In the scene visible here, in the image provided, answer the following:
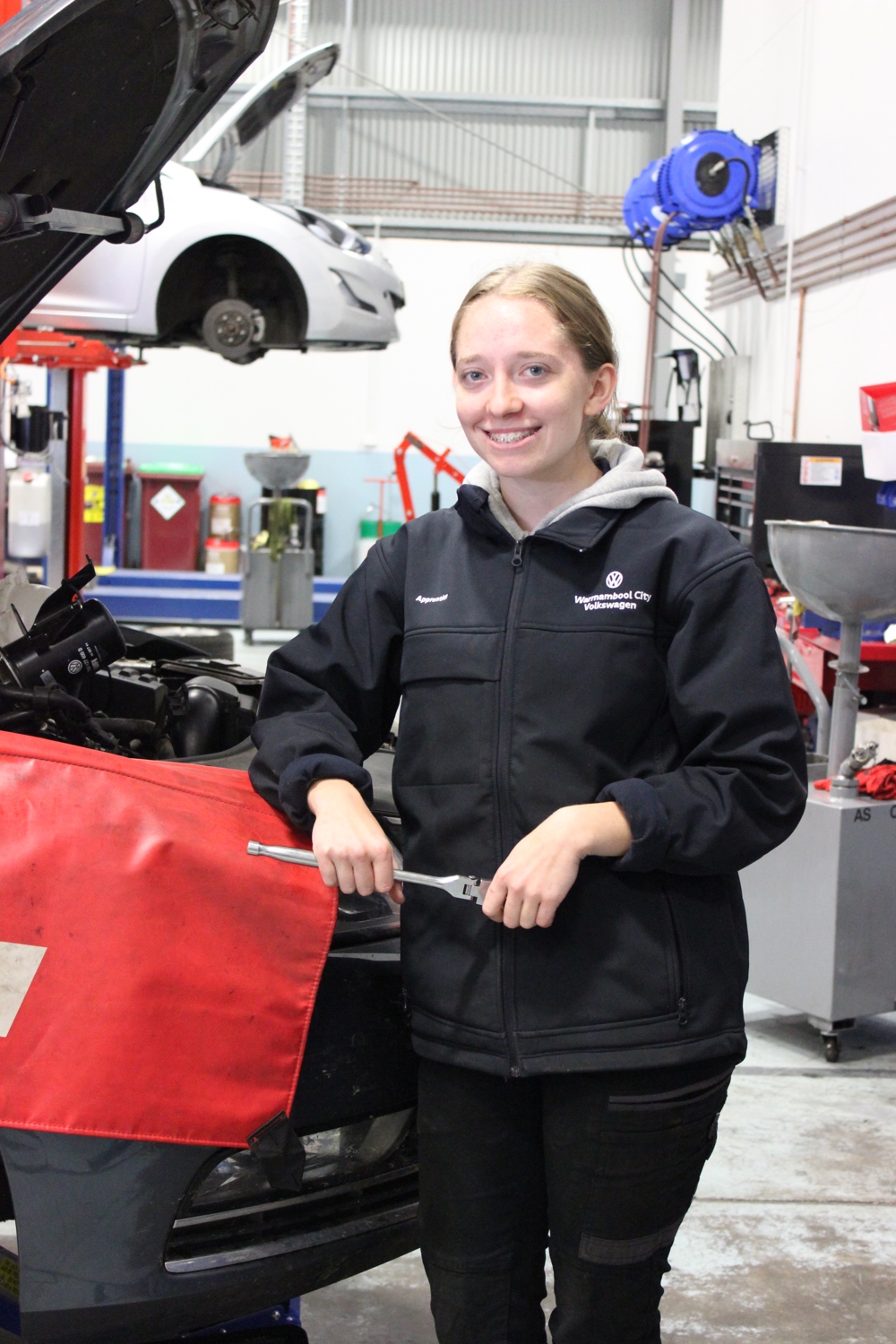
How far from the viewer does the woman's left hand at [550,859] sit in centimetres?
126

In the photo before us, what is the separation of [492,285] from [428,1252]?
1059 mm

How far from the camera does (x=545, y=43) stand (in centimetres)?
1394

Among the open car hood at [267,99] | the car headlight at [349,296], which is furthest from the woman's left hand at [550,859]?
the car headlight at [349,296]

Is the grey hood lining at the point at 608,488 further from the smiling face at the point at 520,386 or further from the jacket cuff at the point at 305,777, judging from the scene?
the jacket cuff at the point at 305,777

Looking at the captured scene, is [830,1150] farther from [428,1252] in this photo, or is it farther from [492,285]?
[492,285]

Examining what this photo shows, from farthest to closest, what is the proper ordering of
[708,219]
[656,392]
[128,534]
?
[656,392] < [128,534] < [708,219]

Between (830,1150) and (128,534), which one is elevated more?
(128,534)

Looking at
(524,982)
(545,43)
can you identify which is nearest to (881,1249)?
(524,982)

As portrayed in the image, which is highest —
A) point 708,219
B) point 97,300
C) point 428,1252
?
point 708,219

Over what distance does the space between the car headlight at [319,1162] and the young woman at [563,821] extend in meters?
0.13

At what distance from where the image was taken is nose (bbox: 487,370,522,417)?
138 cm

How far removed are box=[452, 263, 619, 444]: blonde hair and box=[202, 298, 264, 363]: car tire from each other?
596 centimetres

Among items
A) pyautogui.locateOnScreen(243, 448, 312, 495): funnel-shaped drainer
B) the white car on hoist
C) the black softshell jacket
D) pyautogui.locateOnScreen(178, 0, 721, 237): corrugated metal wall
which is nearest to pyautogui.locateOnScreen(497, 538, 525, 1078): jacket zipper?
the black softshell jacket

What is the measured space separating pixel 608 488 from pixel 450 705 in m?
0.29
